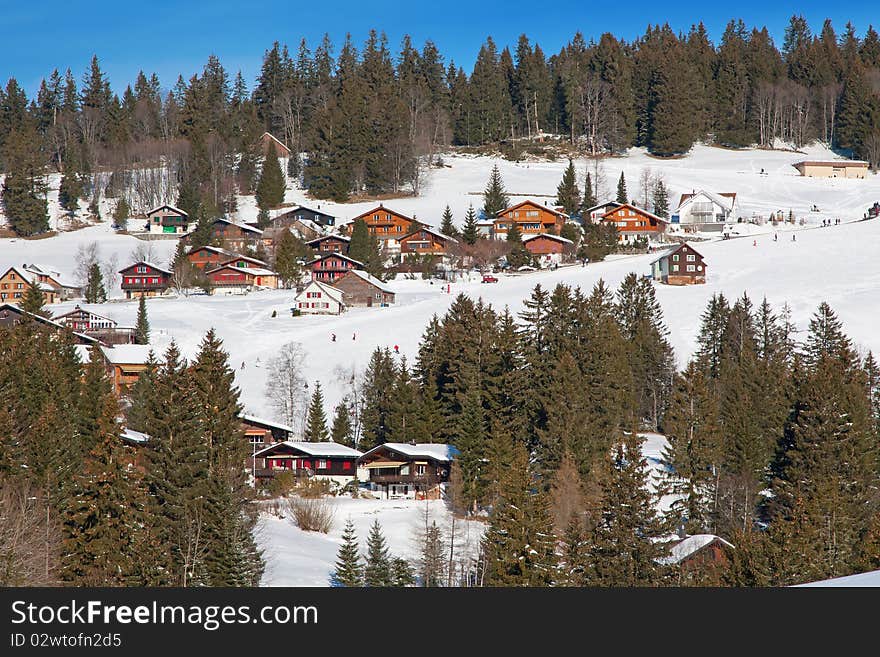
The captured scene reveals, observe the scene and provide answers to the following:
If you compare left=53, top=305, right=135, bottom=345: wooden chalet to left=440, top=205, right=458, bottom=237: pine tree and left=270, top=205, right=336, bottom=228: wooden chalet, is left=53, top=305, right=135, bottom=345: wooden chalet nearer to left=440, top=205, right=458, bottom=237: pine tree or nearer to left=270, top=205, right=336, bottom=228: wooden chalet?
left=270, top=205, right=336, bottom=228: wooden chalet

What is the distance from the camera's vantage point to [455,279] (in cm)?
7700

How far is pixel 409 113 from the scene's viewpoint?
11338cm

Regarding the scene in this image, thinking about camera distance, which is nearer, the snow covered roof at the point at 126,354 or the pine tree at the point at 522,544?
the pine tree at the point at 522,544

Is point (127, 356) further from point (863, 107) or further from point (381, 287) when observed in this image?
point (863, 107)

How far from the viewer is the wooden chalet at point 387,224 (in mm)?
87750

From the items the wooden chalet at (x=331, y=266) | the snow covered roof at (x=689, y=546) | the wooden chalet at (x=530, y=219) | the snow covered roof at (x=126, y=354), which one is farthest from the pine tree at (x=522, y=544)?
the wooden chalet at (x=530, y=219)

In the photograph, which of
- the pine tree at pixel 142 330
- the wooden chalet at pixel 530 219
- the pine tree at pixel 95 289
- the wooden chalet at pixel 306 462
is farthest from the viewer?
the wooden chalet at pixel 530 219

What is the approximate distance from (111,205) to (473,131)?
142 feet

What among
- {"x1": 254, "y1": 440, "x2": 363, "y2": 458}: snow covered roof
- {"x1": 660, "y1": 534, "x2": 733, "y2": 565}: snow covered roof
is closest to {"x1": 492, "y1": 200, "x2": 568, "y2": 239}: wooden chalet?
{"x1": 254, "y1": 440, "x2": 363, "y2": 458}: snow covered roof

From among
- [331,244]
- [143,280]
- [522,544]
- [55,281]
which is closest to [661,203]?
[331,244]

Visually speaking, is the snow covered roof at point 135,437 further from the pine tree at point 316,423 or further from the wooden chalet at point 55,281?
the wooden chalet at point 55,281

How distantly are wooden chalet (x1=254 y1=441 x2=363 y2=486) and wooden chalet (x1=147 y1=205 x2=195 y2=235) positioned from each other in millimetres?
50556

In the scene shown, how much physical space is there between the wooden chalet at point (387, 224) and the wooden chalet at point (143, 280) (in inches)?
689

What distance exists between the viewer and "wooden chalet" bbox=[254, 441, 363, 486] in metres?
46.3
